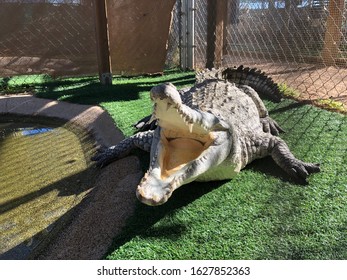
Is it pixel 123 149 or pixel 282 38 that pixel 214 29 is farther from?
pixel 123 149

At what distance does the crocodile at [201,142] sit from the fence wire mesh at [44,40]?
10.8 feet

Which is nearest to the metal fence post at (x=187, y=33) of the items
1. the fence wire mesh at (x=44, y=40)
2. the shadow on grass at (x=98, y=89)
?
the shadow on grass at (x=98, y=89)

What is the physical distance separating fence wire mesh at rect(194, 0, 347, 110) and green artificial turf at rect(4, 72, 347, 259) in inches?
116

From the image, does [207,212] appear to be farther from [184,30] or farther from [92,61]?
[184,30]

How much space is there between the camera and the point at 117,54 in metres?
5.69

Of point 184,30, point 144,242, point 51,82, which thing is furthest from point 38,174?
point 184,30

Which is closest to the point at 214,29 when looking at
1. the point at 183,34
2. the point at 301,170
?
the point at 183,34

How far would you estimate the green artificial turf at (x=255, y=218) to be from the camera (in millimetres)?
1516

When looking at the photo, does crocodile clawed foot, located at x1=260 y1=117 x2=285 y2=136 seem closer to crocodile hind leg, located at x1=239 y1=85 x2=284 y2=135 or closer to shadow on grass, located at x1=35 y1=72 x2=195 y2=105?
crocodile hind leg, located at x1=239 y1=85 x2=284 y2=135

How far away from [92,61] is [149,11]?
1.33 m

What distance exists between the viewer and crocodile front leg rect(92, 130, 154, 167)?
8.34 feet

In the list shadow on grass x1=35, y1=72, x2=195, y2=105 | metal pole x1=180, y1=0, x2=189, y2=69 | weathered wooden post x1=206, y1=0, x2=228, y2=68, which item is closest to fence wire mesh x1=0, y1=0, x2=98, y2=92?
shadow on grass x1=35, y1=72, x2=195, y2=105

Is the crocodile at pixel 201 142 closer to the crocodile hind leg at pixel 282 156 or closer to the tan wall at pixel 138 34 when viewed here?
the crocodile hind leg at pixel 282 156

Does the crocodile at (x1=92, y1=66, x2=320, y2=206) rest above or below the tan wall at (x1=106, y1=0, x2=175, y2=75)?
below
